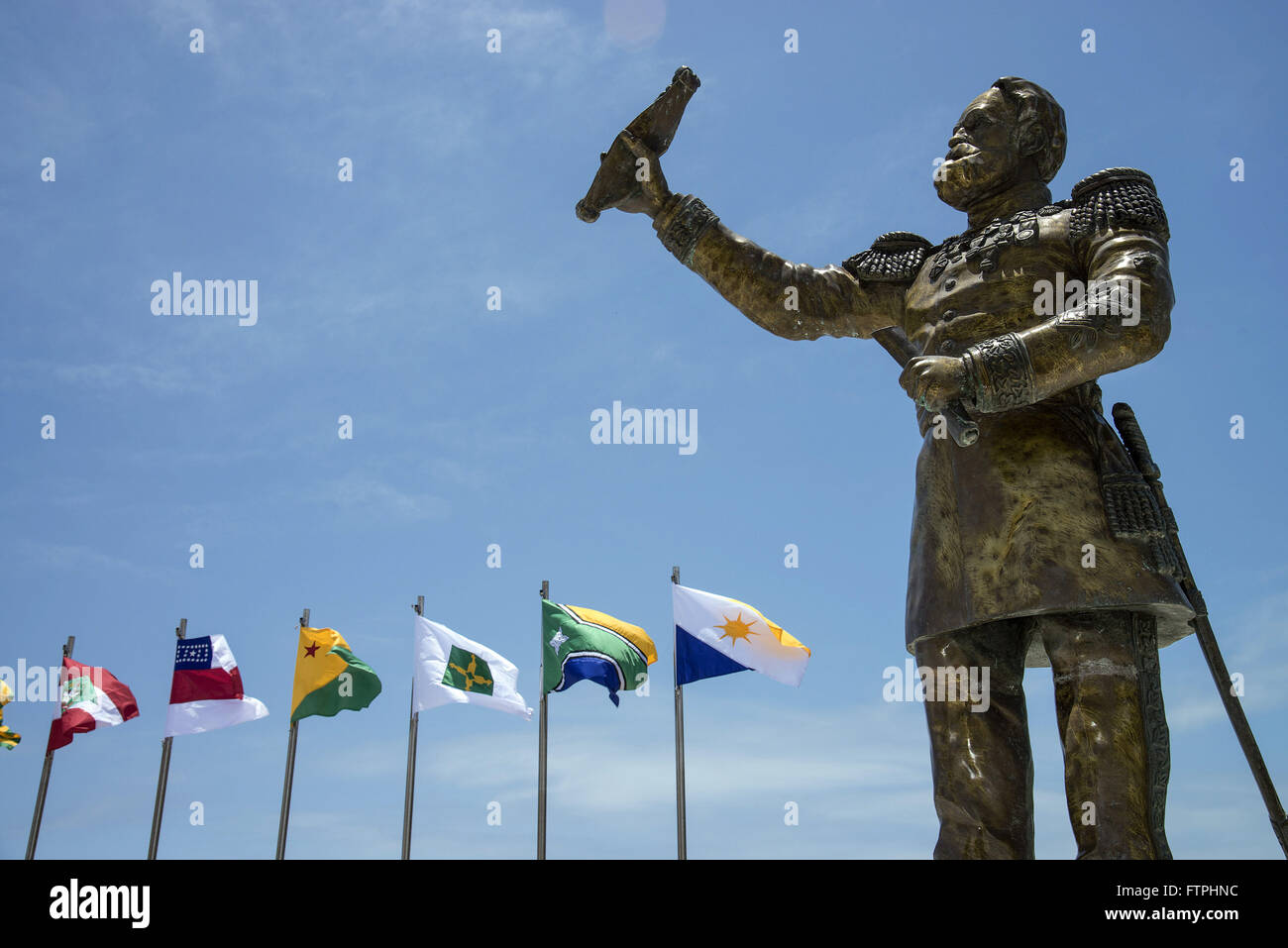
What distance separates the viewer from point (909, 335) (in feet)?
18.4

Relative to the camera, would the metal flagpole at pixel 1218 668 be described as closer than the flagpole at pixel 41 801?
Yes

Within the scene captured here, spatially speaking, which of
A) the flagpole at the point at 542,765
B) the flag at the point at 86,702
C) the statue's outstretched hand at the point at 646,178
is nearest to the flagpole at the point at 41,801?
the flag at the point at 86,702

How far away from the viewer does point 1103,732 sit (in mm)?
4422

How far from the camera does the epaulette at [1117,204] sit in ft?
16.4

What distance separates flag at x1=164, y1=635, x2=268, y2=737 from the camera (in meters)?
19.0

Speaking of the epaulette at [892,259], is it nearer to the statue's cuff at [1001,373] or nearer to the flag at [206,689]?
the statue's cuff at [1001,373]

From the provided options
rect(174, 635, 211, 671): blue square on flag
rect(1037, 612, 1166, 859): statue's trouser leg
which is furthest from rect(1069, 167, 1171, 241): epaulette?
rect(174, 635, 211, 671): blue square on flag

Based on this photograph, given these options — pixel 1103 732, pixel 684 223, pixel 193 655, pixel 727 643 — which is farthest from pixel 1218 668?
pixel 193 655

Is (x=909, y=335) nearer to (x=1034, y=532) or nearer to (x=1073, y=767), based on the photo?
(x=1034, y=532)

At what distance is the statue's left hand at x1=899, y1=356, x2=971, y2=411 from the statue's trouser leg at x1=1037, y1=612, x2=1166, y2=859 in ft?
3.32

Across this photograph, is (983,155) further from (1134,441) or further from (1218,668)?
(1218,668)

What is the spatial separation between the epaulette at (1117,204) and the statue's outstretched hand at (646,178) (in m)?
1.97

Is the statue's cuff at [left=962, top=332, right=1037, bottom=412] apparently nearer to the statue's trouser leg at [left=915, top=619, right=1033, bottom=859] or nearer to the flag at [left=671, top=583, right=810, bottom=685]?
the statue's trouser leg at [left=915, top=619, right=1033, bottom=859]
